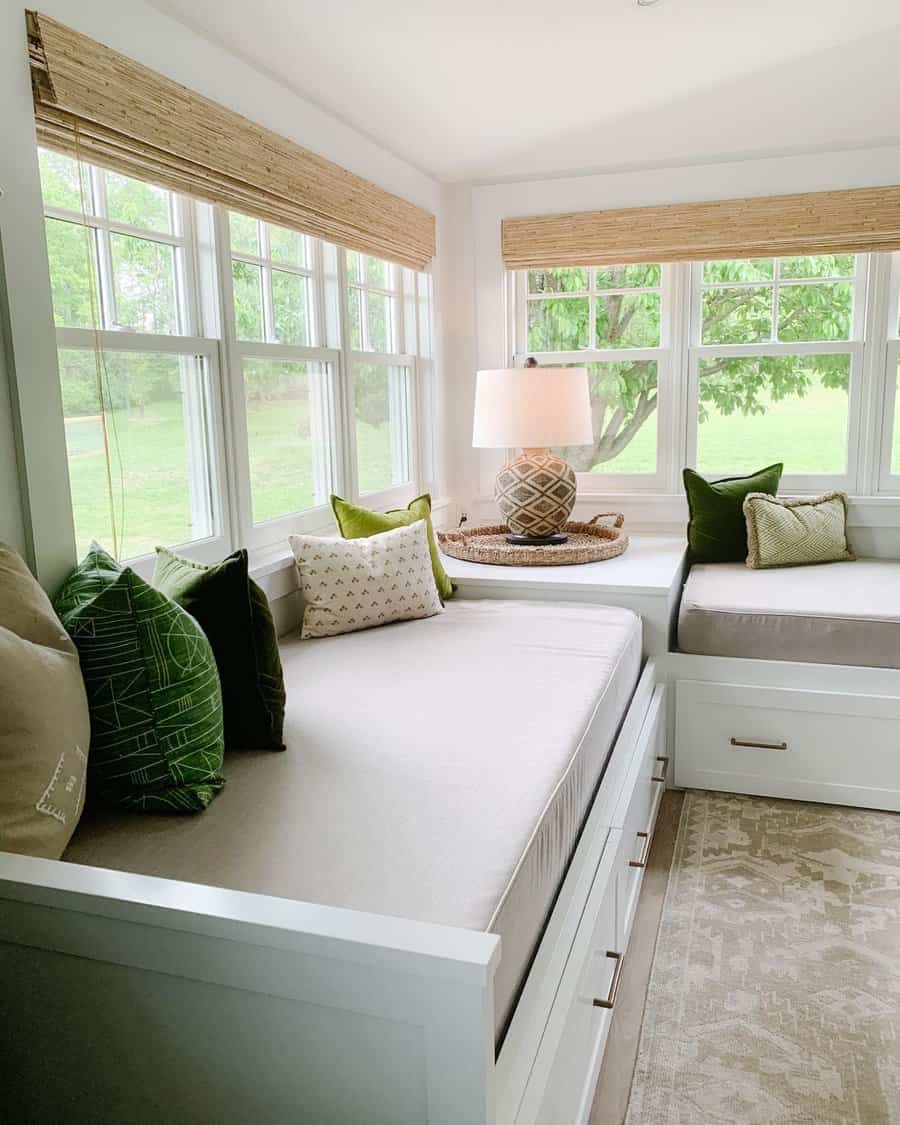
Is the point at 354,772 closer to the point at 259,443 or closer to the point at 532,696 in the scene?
the point at 532,696

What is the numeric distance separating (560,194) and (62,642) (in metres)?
2.99

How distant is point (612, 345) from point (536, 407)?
2.85 feet

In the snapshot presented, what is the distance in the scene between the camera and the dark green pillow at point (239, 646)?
174 cm

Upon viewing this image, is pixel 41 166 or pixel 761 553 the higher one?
pixel 41 166

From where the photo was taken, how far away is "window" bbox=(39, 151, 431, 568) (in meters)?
1.97

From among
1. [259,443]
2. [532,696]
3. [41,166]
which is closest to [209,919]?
[532,696]

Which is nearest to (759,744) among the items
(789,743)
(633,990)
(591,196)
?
(789,743)

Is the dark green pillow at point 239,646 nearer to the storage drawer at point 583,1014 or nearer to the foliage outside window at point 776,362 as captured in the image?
the storage drawer at point 583,1014

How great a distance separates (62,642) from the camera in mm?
1450

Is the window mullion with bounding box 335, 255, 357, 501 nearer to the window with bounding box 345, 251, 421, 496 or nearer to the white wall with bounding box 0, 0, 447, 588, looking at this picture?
the window with bounding box 345, 251, 421, 496

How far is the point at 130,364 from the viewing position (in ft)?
7.06

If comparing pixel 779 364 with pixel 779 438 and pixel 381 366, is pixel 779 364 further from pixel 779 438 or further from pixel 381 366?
pixel 381 366

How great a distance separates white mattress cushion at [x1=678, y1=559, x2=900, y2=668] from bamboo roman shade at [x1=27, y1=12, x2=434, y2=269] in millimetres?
1674

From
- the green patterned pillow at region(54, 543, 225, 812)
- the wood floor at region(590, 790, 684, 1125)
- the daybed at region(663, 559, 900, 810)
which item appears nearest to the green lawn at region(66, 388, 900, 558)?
the green patterned pillow at region(54, 543, 225, 812)
